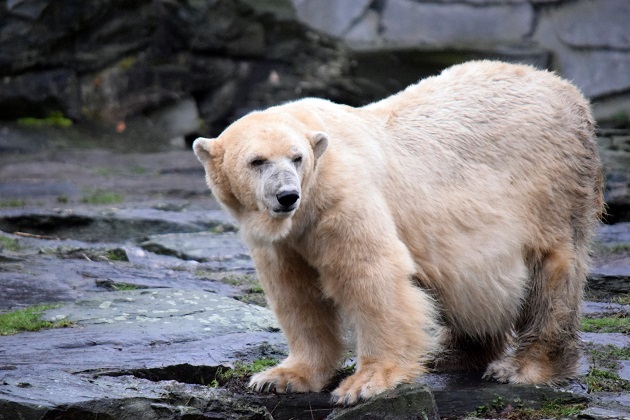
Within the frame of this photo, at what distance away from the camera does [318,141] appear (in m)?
3.98

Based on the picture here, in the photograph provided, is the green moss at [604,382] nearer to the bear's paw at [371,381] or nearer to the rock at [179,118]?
the bear's paw at [371,381]

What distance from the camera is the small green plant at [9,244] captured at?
675cm

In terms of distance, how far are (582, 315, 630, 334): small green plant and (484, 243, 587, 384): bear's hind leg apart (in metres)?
0.64

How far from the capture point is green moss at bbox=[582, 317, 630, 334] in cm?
504

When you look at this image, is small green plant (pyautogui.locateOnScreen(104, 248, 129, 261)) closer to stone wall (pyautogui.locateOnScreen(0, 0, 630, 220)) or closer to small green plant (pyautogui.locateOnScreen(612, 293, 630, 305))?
small green plant (pyautogui.locateOnScreen(612, 293, 630, 305))

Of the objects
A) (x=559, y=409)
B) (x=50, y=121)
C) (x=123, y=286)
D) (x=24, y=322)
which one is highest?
(x=559, y=409)

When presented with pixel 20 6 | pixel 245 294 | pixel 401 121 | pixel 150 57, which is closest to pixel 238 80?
pixel 150 57

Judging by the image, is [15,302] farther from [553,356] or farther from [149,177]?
[149,177]

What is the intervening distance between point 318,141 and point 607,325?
2.18 metres

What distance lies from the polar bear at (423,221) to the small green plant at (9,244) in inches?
121

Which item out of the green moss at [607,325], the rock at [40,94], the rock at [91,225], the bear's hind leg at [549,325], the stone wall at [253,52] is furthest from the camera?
the stone wall at [253,52]

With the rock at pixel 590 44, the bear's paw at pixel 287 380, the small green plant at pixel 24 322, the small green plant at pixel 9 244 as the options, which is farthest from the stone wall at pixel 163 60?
the bear's paw at pixel 287 380

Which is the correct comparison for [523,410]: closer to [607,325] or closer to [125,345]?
[607,325]

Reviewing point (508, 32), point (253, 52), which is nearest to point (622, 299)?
point (508, 32)
